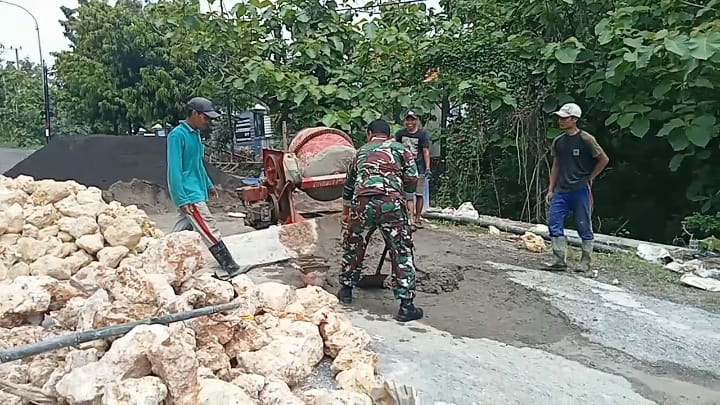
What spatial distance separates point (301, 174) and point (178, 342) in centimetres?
422

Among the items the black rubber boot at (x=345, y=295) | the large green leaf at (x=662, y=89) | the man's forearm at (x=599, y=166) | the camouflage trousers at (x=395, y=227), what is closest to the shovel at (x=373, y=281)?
the black rubber boot at (x=345, y=295)

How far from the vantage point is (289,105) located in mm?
11039

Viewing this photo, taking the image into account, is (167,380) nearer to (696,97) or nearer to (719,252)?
(719,252)

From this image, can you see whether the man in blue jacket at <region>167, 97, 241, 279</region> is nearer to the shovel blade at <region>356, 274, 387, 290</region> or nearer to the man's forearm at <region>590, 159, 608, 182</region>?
the shovel blade at <region>356, 274, 387, 290</region>

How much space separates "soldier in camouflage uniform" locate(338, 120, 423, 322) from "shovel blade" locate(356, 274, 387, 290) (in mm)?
557

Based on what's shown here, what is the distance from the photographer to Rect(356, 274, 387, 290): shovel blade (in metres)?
5.42

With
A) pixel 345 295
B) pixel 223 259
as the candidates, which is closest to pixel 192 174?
pixel 223 259

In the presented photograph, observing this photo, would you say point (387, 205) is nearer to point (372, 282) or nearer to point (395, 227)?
point (395, 227)

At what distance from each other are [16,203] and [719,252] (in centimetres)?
697

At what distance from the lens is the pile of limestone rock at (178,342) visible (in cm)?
278

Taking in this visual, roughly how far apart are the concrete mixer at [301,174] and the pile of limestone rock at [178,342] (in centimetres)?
268

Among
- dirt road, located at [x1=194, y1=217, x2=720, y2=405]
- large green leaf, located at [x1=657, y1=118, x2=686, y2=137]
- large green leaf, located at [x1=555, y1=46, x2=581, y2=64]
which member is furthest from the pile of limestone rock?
large green leaf, located at [x1=555, y1=46, x2=581, y2=64]

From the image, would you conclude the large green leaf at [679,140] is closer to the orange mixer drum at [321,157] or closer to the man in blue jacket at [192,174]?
the orange mixer drum at [321,157]

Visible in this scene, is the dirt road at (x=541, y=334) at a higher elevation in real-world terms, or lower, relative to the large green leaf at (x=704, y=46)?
lower
